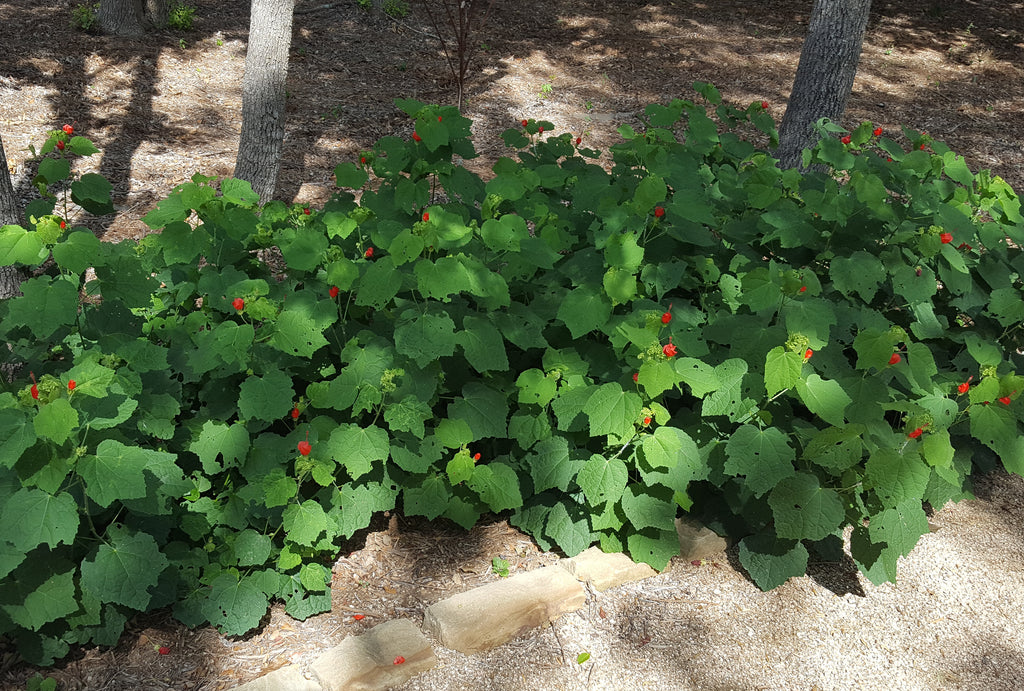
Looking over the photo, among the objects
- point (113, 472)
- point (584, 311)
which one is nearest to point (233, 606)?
point (113, 472)

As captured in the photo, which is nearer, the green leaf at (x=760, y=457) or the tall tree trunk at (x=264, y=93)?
the green leaf at (x=760, y=457)

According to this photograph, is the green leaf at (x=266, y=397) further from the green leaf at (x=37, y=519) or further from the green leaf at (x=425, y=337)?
the green leaf at (x=37, y=519)

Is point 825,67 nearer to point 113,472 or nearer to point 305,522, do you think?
point 305,522

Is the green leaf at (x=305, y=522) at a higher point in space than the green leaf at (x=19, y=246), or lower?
lower

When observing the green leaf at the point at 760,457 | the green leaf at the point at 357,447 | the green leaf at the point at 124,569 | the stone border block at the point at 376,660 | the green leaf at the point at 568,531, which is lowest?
A: the stone border block at the point at 376,660

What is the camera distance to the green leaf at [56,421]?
6.73ft

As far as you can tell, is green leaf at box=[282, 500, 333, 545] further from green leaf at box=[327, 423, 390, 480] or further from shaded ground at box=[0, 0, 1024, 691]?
shaded ground at box=[0, 0, 1024, 691]

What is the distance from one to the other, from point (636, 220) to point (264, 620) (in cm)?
208

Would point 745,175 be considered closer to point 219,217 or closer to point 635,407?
point 635,407

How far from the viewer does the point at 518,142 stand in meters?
3.55

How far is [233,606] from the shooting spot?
2.60 m

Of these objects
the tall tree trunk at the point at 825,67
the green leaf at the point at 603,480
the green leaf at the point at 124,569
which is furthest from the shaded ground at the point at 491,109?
the tall tree trunk at the point at 825,67

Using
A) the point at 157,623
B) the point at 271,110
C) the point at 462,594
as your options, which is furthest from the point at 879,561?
the point at 271,110

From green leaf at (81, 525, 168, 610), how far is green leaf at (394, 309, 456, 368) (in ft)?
3.34
